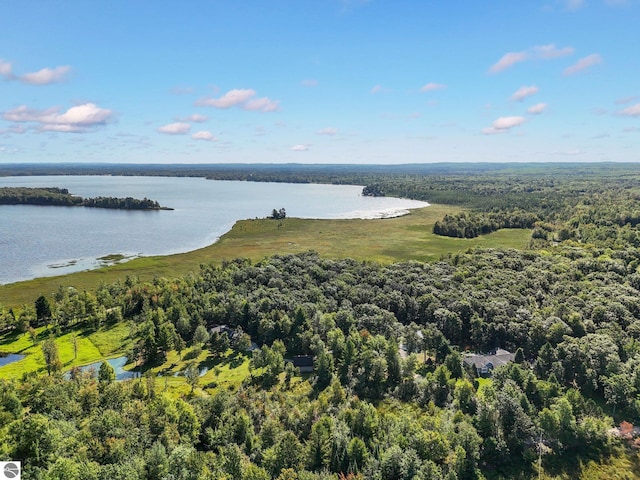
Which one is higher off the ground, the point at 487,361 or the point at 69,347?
the point at 487,361

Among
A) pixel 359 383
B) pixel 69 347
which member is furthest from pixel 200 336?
pixel 359 383

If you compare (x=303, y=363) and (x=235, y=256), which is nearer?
(x=303, y=363)

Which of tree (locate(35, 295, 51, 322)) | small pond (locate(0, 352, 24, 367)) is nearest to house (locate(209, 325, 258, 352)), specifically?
small pond (locate(0, 352, 24, 367))

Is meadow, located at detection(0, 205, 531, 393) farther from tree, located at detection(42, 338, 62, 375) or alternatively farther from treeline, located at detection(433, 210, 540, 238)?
treeline, located at detection(433, 210, 540, 238)

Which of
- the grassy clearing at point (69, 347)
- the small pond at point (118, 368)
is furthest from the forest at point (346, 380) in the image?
the small pond at point (118, 368)

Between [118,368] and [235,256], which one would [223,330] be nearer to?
[118,368]

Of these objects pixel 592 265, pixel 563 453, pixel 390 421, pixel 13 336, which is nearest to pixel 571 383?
pixel 563 453
